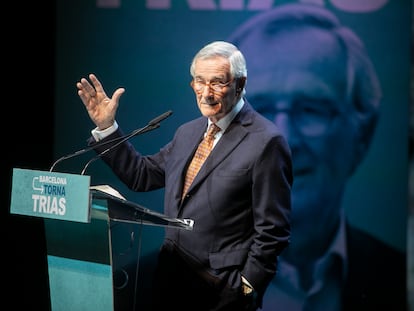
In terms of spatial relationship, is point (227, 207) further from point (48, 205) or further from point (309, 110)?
point (309, 110)

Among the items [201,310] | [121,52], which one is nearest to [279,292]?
[201,310]

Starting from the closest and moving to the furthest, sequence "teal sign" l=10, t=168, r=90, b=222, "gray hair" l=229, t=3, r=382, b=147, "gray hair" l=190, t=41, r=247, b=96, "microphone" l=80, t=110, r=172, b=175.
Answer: "teal sign" l=10, t=168, r=90, b=222 → "microphone" l=80, t=110, r=172, b=175 → "gray hair" l=190, t=41, r=247, b=96 → "gray hair" l=229, t=3, r=382, b=147

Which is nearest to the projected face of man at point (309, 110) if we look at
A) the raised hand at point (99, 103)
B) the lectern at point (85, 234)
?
the raised hand at point (99, 103)

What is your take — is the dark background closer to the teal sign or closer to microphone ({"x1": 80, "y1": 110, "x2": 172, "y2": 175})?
microphone ({"x1": 80, "y1": 110, "x2": 172, "y2": 175})

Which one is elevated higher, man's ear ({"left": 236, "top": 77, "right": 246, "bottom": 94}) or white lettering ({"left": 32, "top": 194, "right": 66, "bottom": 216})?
man's ear ({"left": 236, "top": 77, "right": 246, "bottom": 94})

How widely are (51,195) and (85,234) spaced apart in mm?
176

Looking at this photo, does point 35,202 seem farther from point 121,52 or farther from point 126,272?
point 121,52

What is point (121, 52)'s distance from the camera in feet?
13.5

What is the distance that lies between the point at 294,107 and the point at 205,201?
1485 mm

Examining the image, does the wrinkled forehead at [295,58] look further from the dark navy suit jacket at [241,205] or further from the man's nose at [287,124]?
the dark navy suit jacket at [241,205]

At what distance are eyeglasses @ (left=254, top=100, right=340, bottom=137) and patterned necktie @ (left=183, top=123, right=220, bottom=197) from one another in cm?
123

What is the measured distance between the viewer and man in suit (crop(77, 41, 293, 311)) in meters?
2.61

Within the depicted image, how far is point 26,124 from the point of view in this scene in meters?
4.12

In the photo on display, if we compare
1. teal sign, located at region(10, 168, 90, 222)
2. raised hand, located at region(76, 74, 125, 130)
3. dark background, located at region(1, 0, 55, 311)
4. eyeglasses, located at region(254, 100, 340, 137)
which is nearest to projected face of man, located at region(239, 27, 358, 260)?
eyeglasses, located at region(254, 100, 340, 137)
